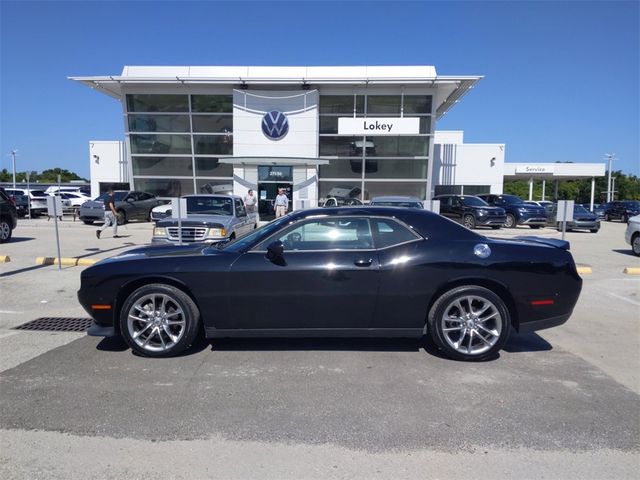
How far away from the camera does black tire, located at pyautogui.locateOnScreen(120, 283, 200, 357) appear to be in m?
4.68

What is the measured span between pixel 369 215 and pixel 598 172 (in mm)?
49711

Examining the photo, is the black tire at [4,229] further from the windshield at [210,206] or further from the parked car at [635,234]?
the parked car at [635,234]

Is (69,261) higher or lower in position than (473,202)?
lower

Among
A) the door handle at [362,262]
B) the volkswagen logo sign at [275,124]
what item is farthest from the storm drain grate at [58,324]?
the volkswagen logo sign at [275,124]

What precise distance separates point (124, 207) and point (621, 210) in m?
34.2

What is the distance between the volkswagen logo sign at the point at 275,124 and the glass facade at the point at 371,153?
6.85ft

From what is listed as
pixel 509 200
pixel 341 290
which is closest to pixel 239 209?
pixel 341 290

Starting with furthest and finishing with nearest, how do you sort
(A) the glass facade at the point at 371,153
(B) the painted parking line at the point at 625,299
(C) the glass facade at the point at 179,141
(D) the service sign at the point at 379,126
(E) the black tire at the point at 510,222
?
(C) the glass facade at the point at 179,141
(A) the glass facade at the point at 371,153
(D) the service sign at the point at 379,126
(E) the black tire at the point at 510,222
(B) the painted parking line at the point at 625,299

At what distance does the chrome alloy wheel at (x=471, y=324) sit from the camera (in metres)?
4.70

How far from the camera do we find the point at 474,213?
21469mm

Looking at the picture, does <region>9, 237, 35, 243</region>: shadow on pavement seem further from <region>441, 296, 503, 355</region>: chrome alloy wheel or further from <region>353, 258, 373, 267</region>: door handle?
<region>441, 296, 503, 355</region>: chrome alloy wheel

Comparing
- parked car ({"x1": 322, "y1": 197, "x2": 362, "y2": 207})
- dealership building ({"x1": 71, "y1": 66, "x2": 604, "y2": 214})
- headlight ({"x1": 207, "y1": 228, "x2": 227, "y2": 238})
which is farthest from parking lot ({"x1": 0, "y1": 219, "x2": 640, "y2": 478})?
dealership building ({"x1": 71, "y1": 66, "x2": 604, "y2": 214})

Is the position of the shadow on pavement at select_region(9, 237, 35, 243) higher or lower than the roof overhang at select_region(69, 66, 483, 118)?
lower

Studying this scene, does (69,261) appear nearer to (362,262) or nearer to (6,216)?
(6,216)
